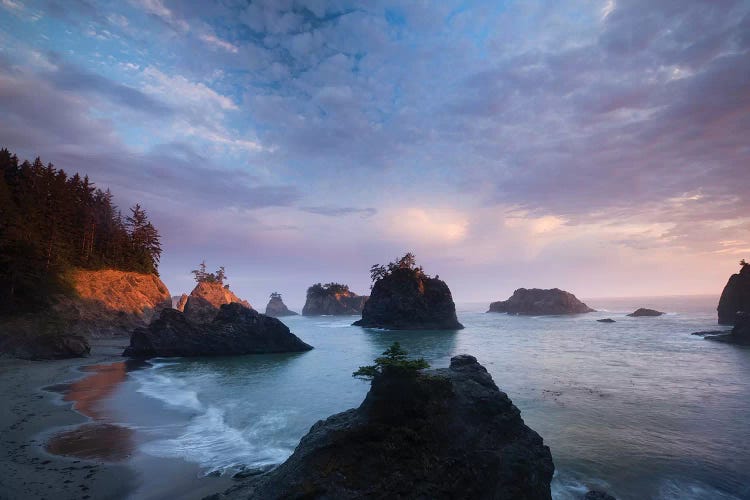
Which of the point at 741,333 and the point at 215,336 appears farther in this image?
the point at 741,333

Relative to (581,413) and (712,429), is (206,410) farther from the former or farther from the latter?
(712,429)

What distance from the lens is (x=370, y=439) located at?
855 centimetres

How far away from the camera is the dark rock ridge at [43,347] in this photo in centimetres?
3265

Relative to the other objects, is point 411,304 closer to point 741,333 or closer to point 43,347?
point 741,333

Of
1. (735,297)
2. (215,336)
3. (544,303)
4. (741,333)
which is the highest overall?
(735,297)

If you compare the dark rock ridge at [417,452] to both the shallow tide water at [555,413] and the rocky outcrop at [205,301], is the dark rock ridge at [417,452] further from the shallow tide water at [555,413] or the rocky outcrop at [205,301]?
the rocky outcrop at [205,301]

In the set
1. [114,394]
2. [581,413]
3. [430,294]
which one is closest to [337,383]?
[114,394]

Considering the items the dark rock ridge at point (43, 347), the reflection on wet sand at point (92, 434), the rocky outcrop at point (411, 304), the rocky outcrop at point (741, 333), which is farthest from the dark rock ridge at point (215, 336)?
the rocky outcrop at point (741, 333)

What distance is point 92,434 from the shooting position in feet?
50.5

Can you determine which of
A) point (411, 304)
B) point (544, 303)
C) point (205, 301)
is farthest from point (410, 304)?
point (544, 303)

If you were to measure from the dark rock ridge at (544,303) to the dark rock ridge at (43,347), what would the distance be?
162m

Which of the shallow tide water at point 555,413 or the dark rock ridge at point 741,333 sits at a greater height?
the dark rock ridge at point 741,333

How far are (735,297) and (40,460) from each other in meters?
107

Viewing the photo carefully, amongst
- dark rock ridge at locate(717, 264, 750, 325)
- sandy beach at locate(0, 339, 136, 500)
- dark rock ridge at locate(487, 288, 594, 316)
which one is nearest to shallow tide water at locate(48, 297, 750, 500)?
sandy beach at locate(0, 339, 136, 500)
